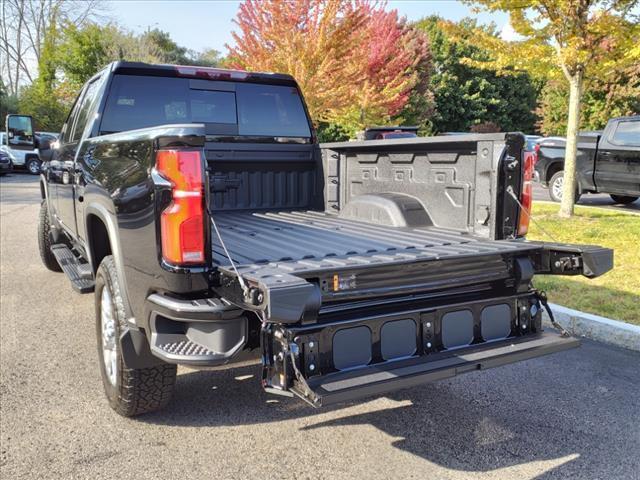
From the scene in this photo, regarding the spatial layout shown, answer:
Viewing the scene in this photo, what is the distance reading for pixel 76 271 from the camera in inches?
184

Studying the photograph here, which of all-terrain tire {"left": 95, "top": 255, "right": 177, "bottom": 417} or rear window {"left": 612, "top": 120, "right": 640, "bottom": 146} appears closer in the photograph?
all-terrain tire {"left": 95, "top": 255, "right": 177, "bottom": 417}

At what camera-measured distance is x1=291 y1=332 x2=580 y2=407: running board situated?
2.46 metres

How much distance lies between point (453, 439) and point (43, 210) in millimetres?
5614

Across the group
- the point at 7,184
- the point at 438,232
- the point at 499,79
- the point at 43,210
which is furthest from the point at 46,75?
the point at 438,232

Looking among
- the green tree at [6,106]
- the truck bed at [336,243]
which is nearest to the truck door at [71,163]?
the truck bed at [336,243]

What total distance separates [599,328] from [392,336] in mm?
2883

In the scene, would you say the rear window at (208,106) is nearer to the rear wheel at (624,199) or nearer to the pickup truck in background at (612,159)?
the pickup truck in background at (612,159)

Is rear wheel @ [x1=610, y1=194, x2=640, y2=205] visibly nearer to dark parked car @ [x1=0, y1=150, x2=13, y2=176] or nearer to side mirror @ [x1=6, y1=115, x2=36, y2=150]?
side mirror @ [x1=6, y1=115, x2=36, y2=150]

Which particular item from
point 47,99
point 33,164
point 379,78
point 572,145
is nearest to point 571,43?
point 572,145

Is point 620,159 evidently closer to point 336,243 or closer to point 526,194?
point 526,194

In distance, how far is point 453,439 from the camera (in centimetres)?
325

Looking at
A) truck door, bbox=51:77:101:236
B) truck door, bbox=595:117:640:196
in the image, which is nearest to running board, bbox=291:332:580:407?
truck door, bbox=51:77:101:236

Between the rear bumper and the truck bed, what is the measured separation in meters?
0.26

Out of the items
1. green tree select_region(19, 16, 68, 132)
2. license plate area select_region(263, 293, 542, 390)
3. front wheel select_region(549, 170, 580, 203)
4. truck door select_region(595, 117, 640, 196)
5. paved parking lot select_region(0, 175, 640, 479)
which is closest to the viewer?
license plate area select_region(263, 293, 542, 390)
